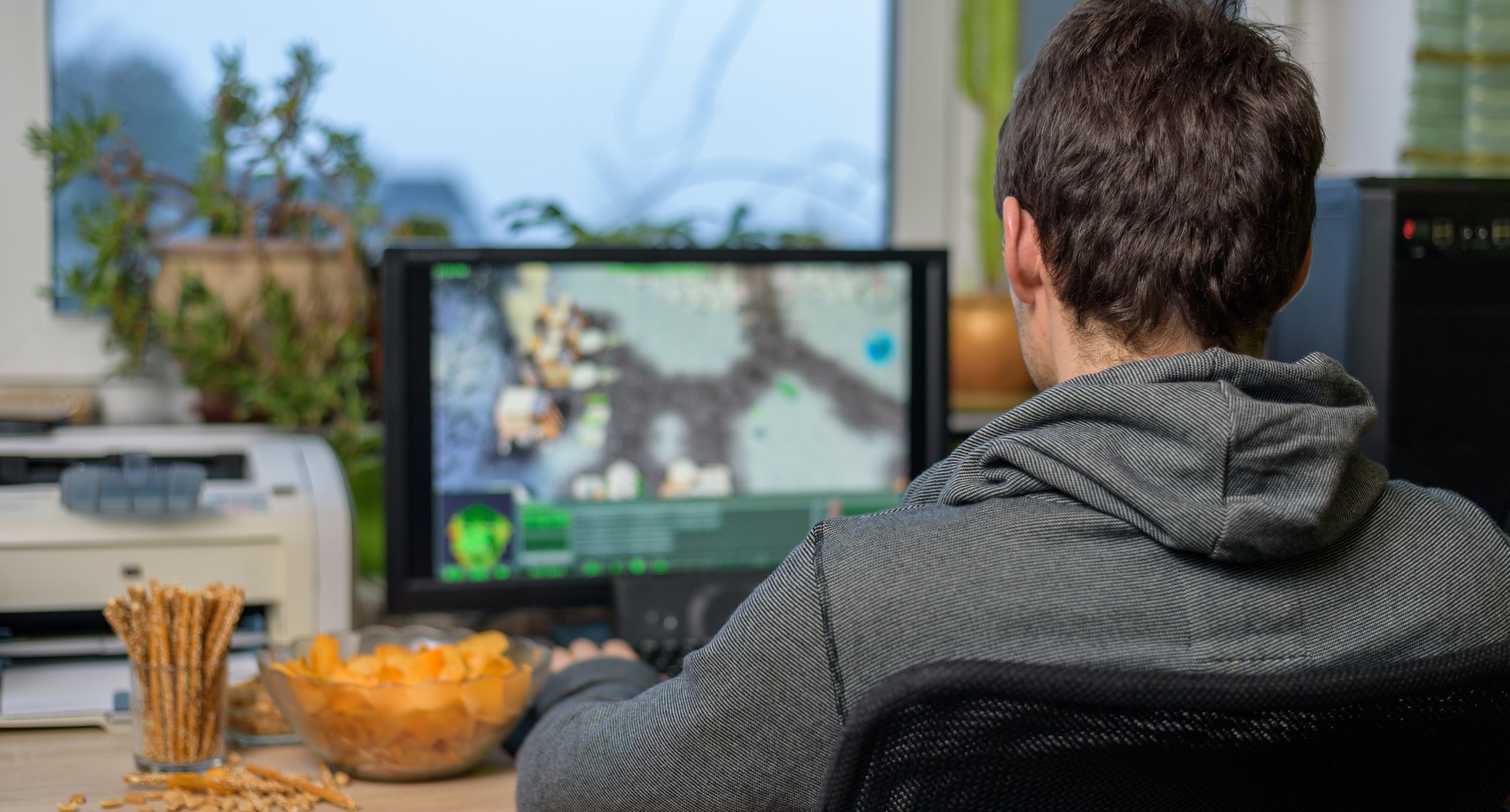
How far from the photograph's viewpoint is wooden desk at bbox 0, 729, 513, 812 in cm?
89

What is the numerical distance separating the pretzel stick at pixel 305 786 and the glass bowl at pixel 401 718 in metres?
0.04

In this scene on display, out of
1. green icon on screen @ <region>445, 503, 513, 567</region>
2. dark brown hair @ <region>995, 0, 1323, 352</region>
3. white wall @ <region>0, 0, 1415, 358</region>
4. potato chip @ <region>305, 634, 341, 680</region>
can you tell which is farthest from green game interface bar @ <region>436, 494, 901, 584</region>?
white wall @ <region>0, 0, 1415, 358</region>

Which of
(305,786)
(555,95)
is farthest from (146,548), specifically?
(555,95)

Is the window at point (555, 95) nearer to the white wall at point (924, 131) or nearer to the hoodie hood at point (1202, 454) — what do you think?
the white wall at point (924, 131)

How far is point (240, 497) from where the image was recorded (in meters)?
1.14

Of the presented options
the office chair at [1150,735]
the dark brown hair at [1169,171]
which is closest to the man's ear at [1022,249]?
the dark brown hair at [1169,171]

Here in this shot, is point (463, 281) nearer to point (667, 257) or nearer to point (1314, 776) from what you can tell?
point (667, 257)

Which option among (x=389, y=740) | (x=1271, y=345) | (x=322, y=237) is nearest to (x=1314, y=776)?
(x=389, y=740)

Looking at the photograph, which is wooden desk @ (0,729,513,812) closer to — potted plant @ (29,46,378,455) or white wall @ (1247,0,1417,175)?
potted plant @ (29,46,378,455)

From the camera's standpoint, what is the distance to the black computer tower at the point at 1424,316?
1179mm

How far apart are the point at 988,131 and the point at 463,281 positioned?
102cm

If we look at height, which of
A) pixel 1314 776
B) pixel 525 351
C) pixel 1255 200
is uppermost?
pixel 1255 200

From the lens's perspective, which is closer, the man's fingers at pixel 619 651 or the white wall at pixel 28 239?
the man's fingers at pixel 619 651

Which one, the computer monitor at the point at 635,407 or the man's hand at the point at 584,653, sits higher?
the computer monitor at the point at 635,407
